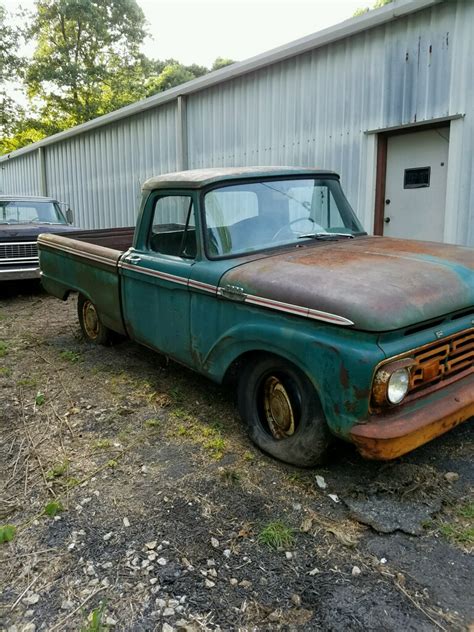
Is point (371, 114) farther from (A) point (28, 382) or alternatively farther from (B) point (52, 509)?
(B) point (52, 509)

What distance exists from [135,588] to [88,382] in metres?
2.78

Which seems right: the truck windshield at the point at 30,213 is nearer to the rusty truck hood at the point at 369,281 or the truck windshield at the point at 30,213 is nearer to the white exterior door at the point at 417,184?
the white exterior door at the point at 417,184

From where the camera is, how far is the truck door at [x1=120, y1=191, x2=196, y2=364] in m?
3.89

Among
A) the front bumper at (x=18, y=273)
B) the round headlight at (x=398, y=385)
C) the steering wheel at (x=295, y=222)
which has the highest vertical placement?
the steering wheel at (x=295, y=222)

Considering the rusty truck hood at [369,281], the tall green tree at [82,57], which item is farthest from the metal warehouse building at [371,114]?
the tall green tree at [82,57]

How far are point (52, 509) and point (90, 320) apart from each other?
328 centimetres

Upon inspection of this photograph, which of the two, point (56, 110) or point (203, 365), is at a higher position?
point (56, 110)

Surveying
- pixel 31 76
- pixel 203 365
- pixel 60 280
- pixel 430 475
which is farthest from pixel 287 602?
pixel 31 76

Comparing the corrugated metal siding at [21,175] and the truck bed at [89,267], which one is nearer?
the truck bed at [89,267]

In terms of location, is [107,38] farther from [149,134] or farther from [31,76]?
[149,134]

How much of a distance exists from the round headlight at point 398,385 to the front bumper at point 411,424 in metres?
0.10

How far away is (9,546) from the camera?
2639 millimetres

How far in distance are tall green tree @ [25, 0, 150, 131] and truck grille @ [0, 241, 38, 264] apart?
22357 mm

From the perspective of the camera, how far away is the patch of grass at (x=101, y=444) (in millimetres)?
3594
